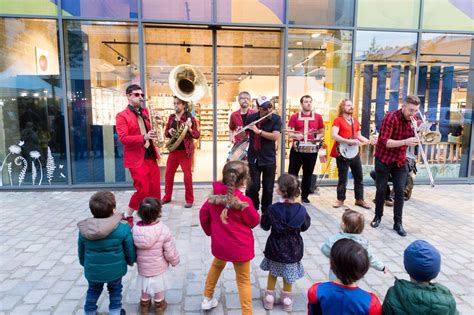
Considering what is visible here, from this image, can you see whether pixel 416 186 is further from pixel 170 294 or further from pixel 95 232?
pixel 95 232

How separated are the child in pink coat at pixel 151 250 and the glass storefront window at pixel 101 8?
4709 mm

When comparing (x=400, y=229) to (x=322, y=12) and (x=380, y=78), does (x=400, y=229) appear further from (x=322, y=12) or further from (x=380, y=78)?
(x=322, y=12)

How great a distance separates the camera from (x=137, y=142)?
4027mm

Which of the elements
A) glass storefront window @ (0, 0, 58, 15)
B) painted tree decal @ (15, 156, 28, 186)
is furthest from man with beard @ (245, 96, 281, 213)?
painted tree decal @ (15, 156, 28, 186)

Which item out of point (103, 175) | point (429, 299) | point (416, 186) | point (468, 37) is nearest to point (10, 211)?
point (103, 175)

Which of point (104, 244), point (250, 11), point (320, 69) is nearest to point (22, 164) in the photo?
point (104, 244)

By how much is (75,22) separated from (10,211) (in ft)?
11.2

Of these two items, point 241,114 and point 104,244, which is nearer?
point 104,244

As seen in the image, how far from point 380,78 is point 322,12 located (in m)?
1.83

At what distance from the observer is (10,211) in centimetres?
500

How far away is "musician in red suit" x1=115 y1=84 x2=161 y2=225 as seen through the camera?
13.2 ft

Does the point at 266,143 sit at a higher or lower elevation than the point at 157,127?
lower

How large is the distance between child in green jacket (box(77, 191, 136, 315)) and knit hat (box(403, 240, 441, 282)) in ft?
5.87

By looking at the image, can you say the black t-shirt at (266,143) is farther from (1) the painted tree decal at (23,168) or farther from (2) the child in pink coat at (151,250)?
(1) the painted tree decal at (23,168)
